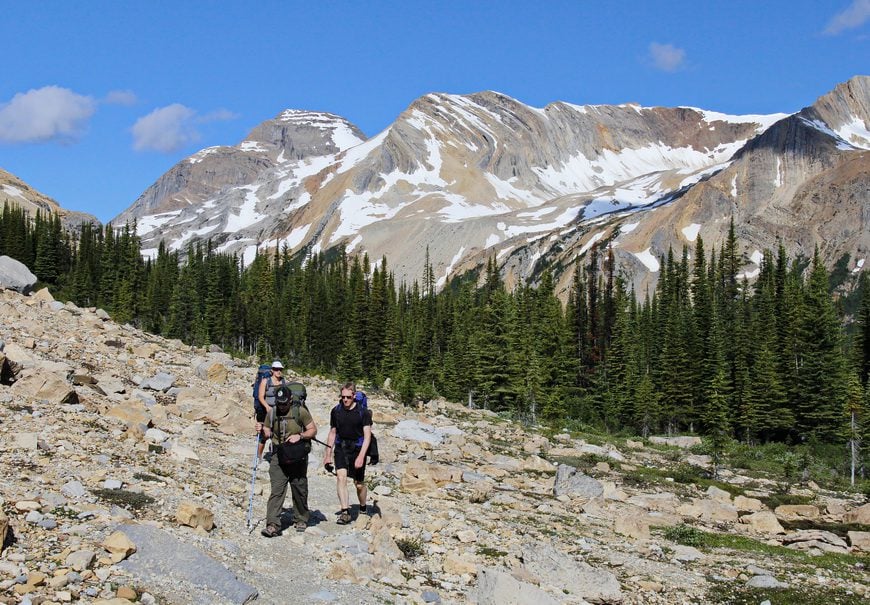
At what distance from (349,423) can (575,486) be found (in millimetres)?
10758

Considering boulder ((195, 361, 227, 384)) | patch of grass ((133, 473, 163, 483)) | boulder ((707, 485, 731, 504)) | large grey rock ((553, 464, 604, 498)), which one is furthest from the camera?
boulder ((195, 361, 227, 384))

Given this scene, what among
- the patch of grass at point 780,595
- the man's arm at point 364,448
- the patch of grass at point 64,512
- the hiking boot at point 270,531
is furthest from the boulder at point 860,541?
the patch of grass at point 64,512

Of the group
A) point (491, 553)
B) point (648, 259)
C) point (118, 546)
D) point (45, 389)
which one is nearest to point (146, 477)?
point (118, 546)

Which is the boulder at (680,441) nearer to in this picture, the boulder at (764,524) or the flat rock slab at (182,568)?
the boulder at (764,524)

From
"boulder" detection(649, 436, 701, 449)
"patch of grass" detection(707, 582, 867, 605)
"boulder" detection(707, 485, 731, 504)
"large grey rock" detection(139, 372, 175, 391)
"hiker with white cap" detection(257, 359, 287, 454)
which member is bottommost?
"boulder" detection(649, 436, 701, 449)

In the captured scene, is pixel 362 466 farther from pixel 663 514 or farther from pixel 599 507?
pixel 663 514

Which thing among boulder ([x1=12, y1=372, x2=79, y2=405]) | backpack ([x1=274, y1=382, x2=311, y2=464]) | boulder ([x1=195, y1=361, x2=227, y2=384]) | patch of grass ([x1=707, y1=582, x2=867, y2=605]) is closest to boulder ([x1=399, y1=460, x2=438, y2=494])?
backpack ([x1=274, y1=382, x2=311, y2=464])

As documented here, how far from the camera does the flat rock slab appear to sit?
9281 mm

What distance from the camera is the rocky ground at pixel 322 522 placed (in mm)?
9672

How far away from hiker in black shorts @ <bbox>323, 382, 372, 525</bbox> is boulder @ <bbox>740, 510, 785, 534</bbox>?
12921mm

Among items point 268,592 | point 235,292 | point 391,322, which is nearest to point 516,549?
point 268,592

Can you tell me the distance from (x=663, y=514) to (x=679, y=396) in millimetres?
50373

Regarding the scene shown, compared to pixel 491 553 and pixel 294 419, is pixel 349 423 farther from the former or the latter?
pixel 491 553

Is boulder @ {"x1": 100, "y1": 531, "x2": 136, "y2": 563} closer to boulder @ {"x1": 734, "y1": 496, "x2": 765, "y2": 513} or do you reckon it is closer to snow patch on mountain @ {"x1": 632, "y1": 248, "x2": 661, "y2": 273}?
boulder @ {"x1": 734, "y1": 496, "x2": 765, "y2": 513}
